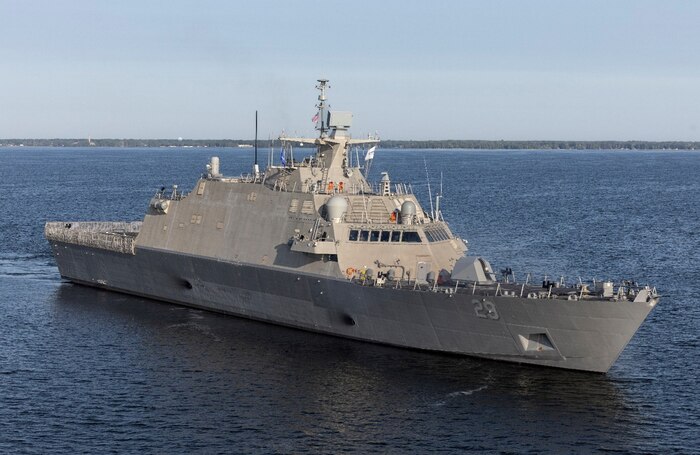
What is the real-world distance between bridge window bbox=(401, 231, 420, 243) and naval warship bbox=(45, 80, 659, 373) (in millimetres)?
40

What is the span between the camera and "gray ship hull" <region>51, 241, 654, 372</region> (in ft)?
104

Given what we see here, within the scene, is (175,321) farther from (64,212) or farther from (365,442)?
(64,212)

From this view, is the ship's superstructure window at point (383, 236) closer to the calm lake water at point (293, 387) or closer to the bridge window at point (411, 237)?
the bridge window at point (411, 237)

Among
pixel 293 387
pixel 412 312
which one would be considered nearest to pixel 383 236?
pixel 412 312

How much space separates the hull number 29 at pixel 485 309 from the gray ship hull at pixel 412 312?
40 mm

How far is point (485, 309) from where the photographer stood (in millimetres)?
32656

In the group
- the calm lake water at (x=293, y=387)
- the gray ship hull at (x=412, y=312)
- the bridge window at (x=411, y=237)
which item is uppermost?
the bridge window at (x=411, y=237)

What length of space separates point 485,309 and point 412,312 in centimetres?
303

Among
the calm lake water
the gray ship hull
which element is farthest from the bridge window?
the calm lake water

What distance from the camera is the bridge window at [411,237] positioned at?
36906mm

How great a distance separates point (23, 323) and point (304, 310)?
1252cm

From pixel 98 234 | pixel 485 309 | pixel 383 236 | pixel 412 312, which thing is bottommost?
pixel 412 312

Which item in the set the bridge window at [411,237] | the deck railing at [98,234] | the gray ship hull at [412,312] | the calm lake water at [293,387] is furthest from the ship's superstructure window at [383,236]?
the deck railing at [98,234]

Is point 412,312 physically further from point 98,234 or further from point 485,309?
point 98,234
